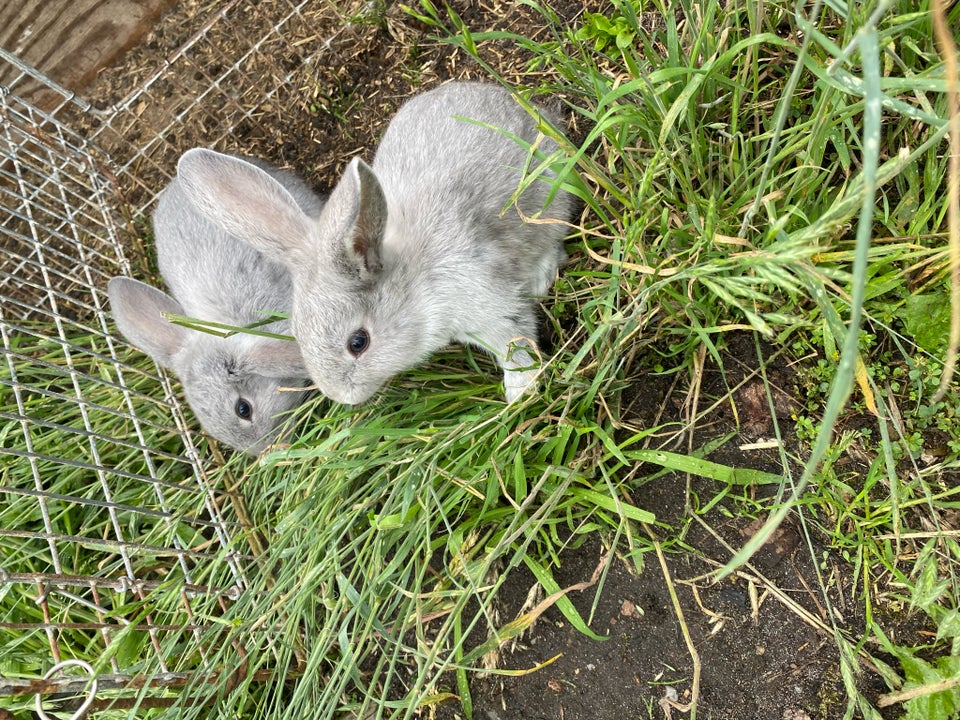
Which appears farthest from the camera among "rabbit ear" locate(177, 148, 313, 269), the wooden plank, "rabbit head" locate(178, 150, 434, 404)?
the wooden plank

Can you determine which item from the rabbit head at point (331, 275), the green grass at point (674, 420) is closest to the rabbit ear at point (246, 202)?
the rabbit head at point (331, 275)

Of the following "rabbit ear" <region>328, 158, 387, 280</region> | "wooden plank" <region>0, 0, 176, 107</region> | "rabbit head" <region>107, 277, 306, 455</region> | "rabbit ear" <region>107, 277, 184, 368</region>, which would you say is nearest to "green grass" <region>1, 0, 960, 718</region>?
"rabbit head" <region>107, 277, 306, 455</region>

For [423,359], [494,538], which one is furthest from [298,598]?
[423,359]

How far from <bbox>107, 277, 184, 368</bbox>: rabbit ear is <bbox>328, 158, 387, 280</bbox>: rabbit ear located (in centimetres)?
155

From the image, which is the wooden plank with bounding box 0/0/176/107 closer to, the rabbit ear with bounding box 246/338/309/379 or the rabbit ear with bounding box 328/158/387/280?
the rabbit ear with bounding box 246/338/309/379

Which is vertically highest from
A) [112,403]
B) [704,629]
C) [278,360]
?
[112,403]

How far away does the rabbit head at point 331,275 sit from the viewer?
2.66 metres

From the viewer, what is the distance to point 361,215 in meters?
2.44

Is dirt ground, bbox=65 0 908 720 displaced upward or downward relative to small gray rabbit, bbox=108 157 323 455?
downward

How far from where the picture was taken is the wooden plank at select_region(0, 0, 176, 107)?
4281 millimetres

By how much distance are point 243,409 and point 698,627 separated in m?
2.43

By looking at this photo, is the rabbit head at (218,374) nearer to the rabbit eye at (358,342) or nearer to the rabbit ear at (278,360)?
the rabbit ear at (278,360)

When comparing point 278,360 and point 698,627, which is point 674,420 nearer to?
point 698,627

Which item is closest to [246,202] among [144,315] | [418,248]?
[418,248]
